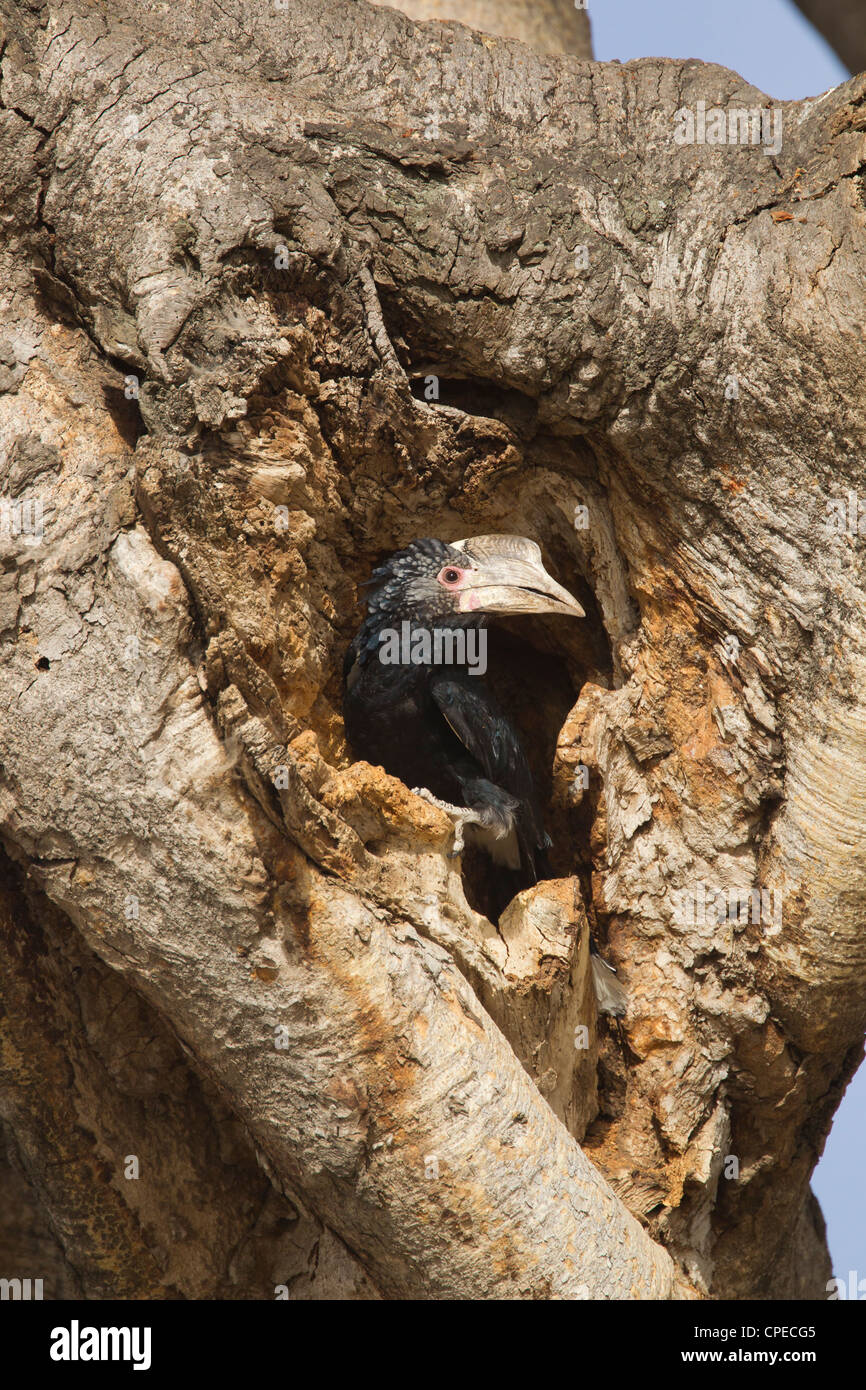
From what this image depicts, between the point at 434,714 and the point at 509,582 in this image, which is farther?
the point at 434,714

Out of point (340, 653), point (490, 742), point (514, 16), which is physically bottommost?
point (490, 742)

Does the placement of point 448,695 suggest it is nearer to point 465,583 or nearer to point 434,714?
point 434,714

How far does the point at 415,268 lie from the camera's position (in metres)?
3.67

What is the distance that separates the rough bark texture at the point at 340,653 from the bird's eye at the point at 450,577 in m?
0.16

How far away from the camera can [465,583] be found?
4.38 meters

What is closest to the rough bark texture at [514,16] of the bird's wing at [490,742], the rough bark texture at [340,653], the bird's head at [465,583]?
the rough bark texture at [340,653]

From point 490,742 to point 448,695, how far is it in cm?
24

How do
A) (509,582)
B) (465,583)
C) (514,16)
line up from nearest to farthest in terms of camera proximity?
(509,582) < (465,583) < (514,16)

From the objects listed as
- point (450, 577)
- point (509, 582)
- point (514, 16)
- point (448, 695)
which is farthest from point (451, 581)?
point (514, 16)

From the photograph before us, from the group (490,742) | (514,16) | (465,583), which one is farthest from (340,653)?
(514,16)

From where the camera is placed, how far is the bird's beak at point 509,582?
4.09m

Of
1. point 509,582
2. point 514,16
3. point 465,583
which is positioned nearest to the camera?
point 509,582

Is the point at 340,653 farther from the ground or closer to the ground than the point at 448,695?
farther from the ground

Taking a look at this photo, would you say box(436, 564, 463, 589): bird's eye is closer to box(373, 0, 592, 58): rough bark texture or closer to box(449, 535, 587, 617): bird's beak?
box(449, 535, 587, 617): bird's beak
